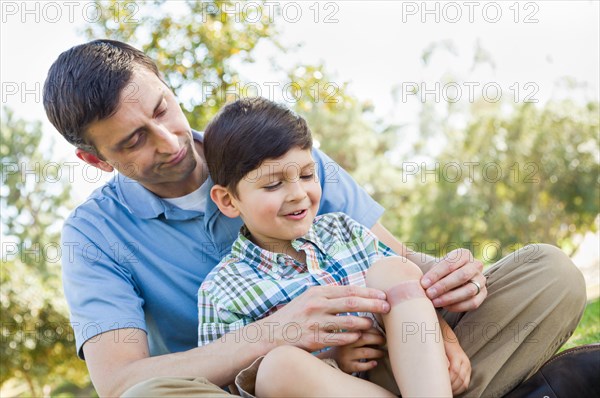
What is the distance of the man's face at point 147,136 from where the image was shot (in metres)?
2.40

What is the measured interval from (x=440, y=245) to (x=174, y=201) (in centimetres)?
971

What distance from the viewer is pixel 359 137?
1425cm

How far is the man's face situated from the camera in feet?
7.89

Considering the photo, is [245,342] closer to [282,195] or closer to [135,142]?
[282,195]

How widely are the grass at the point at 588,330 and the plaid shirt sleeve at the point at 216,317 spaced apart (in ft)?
5.52

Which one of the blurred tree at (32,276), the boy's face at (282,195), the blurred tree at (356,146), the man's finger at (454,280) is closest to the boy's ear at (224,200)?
the boy's face at (282,195)

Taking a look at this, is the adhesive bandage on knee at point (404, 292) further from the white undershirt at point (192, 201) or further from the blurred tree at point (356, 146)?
the blurred tree at point (356, 146)

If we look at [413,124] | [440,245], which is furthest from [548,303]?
[413,124]

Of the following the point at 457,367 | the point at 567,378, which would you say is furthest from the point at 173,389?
the point at 567,378

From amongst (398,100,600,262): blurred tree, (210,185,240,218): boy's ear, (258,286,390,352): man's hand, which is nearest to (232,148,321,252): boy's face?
(210,185,240,218): boy's ear

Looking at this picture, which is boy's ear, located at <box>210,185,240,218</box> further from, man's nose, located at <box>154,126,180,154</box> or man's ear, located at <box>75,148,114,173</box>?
man's ear, located at <box>75,148,114,173</box>

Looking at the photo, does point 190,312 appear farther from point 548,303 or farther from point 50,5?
point 50,5

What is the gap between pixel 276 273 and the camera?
2318 millimetres

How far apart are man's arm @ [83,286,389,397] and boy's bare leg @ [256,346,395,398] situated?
4.5 inches
